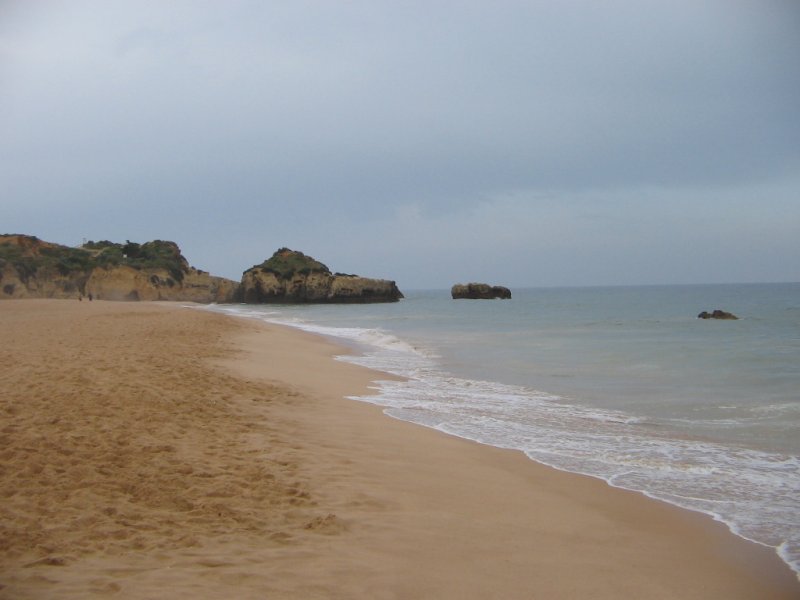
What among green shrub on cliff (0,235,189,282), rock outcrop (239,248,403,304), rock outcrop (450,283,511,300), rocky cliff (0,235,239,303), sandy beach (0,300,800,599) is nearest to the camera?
sandy beach (0,300,800,599)

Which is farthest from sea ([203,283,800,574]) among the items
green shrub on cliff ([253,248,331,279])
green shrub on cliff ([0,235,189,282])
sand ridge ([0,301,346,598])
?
green shrub on cliff ([253,248,331,279])

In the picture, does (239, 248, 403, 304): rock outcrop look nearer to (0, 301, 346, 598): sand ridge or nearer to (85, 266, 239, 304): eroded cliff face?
Result: (85, 266, 239, 304): eroded cliff face

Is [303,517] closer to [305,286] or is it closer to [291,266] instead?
[305,286]

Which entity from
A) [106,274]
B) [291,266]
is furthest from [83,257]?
[291,266]

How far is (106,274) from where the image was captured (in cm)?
7256

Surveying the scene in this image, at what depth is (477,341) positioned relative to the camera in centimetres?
2522

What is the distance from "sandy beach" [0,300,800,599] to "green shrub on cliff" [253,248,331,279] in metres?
76.2

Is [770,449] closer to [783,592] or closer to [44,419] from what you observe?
[783,592]

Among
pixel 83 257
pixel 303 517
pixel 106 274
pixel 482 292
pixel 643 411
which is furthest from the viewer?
pixel 482 292

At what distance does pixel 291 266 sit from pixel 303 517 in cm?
8166

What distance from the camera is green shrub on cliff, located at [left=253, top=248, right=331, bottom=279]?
276ft

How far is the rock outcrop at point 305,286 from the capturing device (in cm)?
8294

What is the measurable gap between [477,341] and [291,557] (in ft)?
70.8

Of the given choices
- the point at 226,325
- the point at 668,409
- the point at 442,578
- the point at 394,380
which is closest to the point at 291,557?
the point at 442,578
